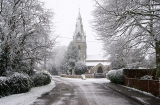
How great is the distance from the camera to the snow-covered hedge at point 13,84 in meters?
12.3

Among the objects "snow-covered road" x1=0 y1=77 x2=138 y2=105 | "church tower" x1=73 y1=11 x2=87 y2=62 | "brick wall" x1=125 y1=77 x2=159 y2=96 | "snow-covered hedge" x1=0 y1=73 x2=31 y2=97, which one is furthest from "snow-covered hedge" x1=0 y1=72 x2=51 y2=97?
"church tower" x1=73 y1=11 x2=87 y2=62

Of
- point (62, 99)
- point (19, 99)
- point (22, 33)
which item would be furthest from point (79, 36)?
point (19, 99)

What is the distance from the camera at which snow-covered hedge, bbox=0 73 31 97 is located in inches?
485

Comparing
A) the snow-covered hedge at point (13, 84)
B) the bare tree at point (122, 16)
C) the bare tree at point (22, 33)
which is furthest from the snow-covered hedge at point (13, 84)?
the bare tree at point (122, 16)

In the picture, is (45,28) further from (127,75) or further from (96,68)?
(96,68)

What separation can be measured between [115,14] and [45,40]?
26.7ft

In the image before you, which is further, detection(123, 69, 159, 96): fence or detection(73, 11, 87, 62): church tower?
detection(73, 11, 87, 62): church tower

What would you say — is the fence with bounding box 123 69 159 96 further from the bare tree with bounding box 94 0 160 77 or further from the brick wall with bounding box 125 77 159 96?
the bare tree with bounding box 94 0 160 77

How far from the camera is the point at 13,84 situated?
13375 millimetres

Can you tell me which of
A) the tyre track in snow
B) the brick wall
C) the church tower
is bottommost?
the tyre track in snow

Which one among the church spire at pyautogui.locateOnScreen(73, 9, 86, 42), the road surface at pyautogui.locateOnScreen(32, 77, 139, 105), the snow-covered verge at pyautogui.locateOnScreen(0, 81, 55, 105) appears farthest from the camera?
the church spire at pyautogui.locateOnScreen(73, 9, 86, 42)

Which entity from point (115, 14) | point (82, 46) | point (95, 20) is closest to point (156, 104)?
point (115, 14)

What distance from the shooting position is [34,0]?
1551 cm

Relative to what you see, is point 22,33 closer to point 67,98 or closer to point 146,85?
point 67,98
